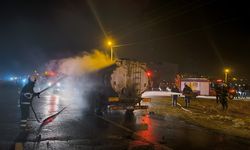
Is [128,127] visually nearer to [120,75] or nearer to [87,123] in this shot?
[87,123]

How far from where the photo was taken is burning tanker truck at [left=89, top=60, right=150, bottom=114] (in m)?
17.9

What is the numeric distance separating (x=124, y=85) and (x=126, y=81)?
0.23m

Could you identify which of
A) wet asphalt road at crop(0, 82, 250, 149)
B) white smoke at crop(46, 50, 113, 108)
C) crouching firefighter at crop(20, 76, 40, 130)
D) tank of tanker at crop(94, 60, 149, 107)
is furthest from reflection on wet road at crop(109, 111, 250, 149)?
white smoke at crop(46, 50, 113, 108)

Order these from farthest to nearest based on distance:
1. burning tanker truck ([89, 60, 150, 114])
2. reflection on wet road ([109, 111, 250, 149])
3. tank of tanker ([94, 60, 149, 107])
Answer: tank of tanker ([94, 60, 149, 107]), burning tanker truck ([89, 60, 150, 114]), reflection on wet road ([109, 111, 250, 149])

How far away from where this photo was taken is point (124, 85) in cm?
1828

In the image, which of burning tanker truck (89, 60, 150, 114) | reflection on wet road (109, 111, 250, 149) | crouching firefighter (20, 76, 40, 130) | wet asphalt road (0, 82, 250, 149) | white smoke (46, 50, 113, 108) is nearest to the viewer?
wet asphalt road (0, 82, 250, 149)

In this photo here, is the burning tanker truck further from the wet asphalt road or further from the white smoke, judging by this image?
the wet asphalt road

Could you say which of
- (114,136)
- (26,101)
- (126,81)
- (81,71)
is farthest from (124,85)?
(114,136)

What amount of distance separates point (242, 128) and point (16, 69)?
395ft

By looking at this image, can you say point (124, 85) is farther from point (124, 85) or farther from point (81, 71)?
point (81, 71)

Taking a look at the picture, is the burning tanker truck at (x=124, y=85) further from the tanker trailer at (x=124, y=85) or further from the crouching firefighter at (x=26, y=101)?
the crouching firefighter at (x=26, y=101)

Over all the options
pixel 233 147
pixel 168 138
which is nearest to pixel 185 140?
pixel 168 138

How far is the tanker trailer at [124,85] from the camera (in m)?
17.9

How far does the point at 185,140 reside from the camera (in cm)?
1140
